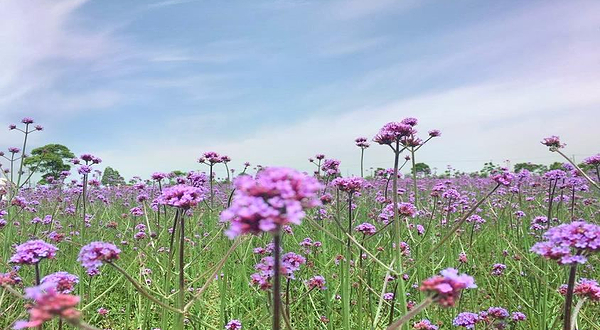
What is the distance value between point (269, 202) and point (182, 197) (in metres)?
1.03

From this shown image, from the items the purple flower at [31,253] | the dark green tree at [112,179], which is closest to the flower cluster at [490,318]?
the purple flower at [31,253]

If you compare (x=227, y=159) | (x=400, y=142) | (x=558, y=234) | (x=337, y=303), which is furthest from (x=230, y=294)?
(x=558, y=234)

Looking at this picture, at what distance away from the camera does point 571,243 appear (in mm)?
1843

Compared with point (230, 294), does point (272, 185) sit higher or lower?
higher

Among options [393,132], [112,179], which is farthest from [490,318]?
[112,179]

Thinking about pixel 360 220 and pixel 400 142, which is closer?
pixel 400 142

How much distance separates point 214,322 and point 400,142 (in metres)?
2.76

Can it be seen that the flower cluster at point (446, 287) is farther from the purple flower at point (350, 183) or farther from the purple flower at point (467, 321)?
the purple flower at point (467, 321)

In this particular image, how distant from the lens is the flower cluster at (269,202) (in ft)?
3.95

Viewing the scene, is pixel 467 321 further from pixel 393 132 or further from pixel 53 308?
pixel 53 308

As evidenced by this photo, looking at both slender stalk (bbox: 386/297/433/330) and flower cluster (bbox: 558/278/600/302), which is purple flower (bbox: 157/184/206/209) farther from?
flower cluster (bbox: 558/278/600/302)

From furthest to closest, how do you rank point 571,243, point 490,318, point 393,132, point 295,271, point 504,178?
point 295,271 < point 490,318 < point 393,132 < point 504,178 < point 571,243

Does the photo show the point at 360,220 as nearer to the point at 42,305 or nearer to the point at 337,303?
the point at 337,303

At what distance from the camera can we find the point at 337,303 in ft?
16.8
